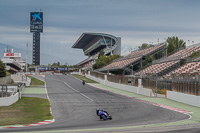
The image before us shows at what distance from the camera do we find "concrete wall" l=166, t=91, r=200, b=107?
100ft

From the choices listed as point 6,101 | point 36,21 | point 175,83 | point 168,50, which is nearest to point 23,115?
point 6,101

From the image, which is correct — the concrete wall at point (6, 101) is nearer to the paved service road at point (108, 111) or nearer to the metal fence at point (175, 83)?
the paved service road at point (108, 111)

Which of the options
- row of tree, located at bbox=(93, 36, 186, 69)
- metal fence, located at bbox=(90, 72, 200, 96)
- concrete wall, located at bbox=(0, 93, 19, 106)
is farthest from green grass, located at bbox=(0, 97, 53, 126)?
row of tree, located at bbox=(93, 36, 186, 69)

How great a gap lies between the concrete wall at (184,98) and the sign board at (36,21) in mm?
153121

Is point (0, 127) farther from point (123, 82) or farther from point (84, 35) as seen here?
point (84, 35)

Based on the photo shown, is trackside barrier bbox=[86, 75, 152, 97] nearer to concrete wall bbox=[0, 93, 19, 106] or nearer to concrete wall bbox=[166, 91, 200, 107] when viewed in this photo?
Result: concrete wall bbox=[166, 91, 200, 107]

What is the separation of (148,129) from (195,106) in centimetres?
1617

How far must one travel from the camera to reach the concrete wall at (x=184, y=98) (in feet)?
100

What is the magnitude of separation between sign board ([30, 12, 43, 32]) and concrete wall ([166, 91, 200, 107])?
15312 centimetres

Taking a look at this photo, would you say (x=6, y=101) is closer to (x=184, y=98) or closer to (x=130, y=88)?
(x=184, y=98)

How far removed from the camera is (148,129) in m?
15.9

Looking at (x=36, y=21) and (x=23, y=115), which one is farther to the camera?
(x=36, y=21)

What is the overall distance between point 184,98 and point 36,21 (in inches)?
6335

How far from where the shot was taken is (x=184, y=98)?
110ft
